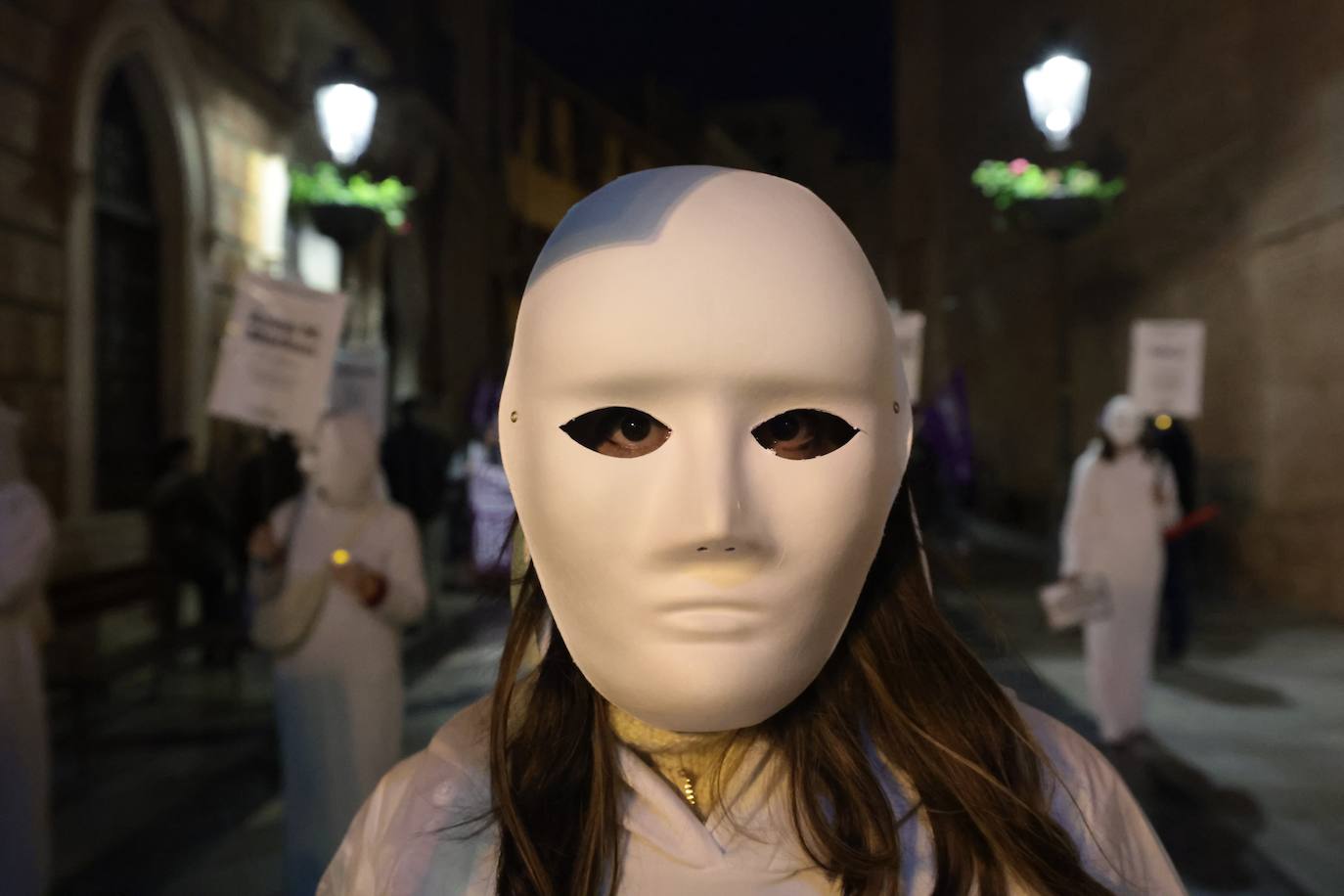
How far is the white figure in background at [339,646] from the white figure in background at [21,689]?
0.66m

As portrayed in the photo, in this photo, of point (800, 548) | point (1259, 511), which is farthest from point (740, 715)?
point (1259, 511)

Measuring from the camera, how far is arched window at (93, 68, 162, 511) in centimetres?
859

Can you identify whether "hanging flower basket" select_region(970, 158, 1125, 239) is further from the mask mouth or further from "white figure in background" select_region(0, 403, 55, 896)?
the mask mouth

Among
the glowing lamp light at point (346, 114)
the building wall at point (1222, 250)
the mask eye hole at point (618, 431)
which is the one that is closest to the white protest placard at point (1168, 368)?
the building wall at point (1222, 250)

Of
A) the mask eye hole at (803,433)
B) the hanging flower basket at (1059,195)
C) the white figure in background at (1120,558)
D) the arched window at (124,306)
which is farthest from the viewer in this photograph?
the hanging flower basket at (1059,195)

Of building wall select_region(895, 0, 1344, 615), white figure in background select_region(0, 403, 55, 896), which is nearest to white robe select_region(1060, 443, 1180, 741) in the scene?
building wall select_region(895, 0, 1344, 615)

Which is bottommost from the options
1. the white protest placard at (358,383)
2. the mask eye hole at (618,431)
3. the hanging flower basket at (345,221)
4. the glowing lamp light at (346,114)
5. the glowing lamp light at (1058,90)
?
the mask eye hole at (618,431)

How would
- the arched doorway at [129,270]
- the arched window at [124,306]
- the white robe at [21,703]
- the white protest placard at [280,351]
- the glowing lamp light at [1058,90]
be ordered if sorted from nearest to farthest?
1. the white robe at [21,703]
2. the white protest placard at [280,351]
3. the arched doorway at [129,270]
4. the glowing lamp light at [1058,90]
5. the arched window at [124,306]

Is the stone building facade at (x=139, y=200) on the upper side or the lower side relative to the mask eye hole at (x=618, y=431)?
upper

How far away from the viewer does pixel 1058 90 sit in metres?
7.84

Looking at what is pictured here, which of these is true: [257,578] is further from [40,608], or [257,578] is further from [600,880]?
[600,880]

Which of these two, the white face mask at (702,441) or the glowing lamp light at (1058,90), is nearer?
the white face mask at (702,441)

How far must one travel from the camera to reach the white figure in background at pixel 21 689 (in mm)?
3578

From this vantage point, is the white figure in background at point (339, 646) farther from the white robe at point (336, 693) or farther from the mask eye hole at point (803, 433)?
the mask eye hole at point (803, 433)
